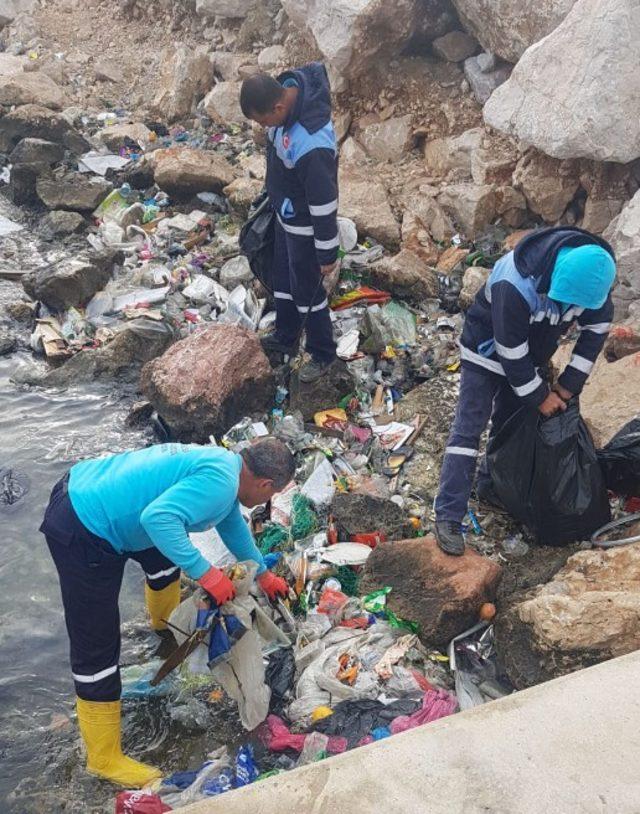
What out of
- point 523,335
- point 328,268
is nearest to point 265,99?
point 328,268

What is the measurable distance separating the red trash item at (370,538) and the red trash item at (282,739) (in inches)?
45.2

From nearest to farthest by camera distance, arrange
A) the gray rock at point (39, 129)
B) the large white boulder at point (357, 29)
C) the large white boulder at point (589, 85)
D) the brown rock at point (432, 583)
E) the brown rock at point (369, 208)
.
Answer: the brown rock at point (432, 583), the large white boulder at point (589, 85), the brown rock at point (369, 208), the large white boulder at point (357, 29), the gray rock at point (39, 129)

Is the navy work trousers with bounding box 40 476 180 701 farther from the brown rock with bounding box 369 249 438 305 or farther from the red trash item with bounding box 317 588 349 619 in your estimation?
the brown rock with bounding box 369 249 438 305

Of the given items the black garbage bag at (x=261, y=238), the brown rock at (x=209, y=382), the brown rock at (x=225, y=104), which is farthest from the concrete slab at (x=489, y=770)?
the brown rock at (x=225, y=104)

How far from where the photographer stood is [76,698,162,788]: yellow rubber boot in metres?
3.14

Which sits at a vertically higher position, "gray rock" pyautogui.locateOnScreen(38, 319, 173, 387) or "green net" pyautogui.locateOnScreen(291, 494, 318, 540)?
"gray rock" pyautogui.locateOnScreen(38, 319, 173, 387)

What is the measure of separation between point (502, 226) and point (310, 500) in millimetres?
3693

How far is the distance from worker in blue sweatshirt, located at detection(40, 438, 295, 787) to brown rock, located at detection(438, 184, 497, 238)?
4.54 m

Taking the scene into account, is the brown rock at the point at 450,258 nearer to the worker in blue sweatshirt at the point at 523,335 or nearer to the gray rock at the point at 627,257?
the gray rock at the point at 627,257

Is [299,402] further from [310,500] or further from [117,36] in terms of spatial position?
[117,36]

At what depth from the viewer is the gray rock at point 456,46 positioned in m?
7.88

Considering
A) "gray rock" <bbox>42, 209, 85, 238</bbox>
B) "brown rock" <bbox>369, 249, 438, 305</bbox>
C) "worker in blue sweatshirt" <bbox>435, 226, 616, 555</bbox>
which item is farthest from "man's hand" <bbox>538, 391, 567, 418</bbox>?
"gray rock" <bbox>42, 209, 85, 238</bbox>

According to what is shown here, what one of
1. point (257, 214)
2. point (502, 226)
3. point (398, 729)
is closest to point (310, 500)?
point (398, 729)

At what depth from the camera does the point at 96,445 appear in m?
5.43
